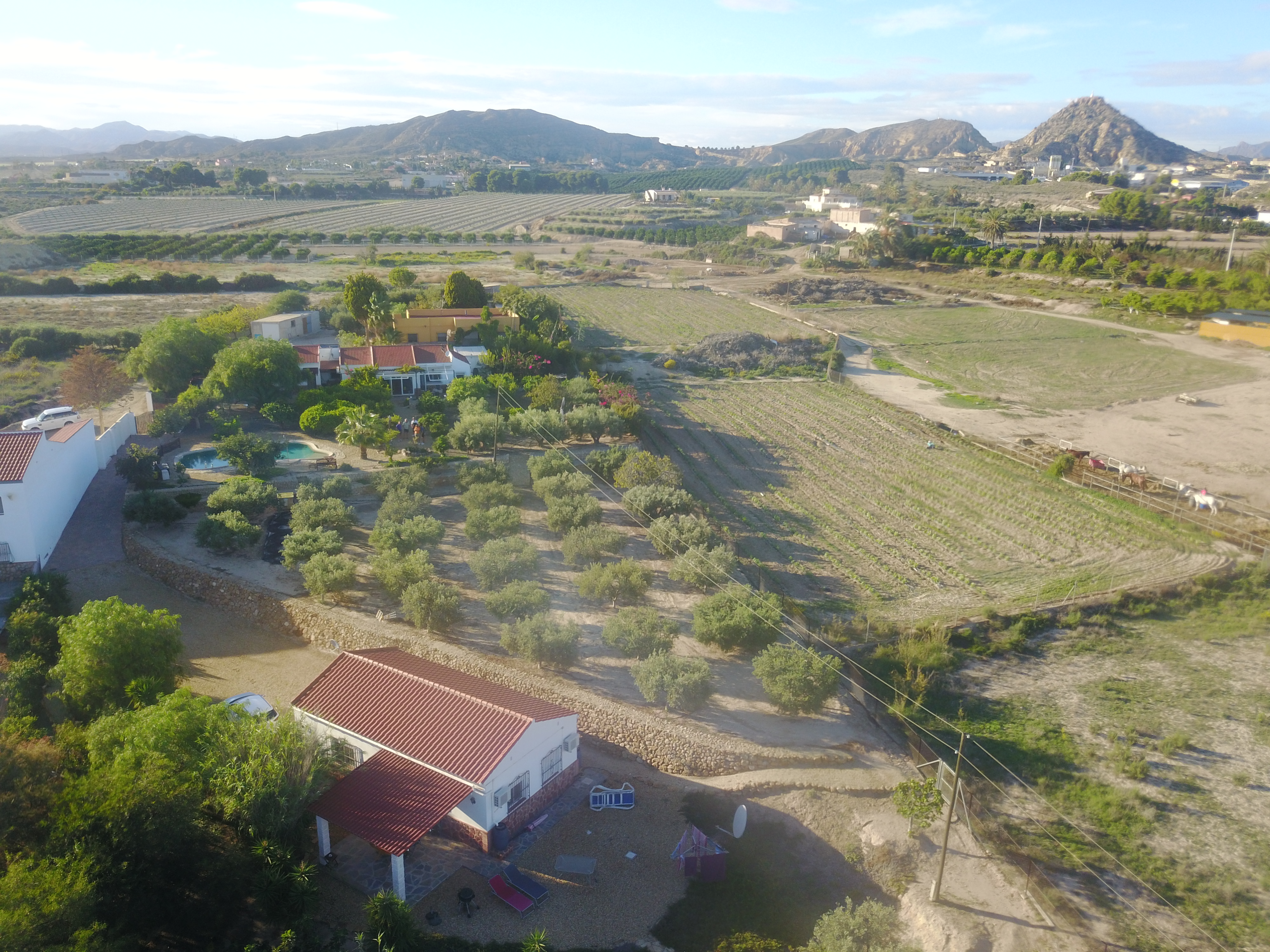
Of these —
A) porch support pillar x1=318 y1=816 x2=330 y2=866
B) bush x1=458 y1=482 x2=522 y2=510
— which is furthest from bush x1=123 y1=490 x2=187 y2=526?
porch support pillar x1=318 y1=816 x2=330 y2=866

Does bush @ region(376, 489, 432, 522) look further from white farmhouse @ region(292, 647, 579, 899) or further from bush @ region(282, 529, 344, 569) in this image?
white farmhouse @ region(292, 647, 579, 899)

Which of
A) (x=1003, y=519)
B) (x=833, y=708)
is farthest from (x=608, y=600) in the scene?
(x=1003, y=519)

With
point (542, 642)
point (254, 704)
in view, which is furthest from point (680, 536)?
point (254, 704)

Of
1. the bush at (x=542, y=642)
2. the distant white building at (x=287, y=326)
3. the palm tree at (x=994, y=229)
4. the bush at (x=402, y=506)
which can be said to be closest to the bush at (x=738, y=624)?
the bush at (x=542, y=642)

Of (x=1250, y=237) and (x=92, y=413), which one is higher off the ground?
(x=1250, y=237)

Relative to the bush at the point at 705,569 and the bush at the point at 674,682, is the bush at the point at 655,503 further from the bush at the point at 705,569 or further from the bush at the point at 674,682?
the bush at the point at 674,682

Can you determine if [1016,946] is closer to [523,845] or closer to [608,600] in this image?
[523,845]
